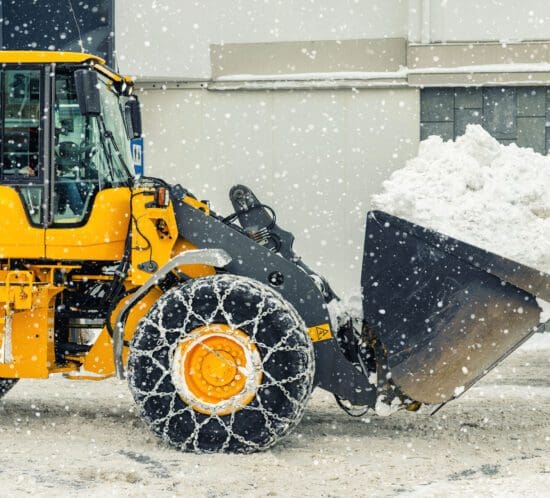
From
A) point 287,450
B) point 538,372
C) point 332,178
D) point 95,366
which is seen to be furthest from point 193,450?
point 332,178

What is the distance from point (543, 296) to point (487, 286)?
1.03ft

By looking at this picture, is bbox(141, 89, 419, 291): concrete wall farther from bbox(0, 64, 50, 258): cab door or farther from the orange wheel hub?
the orange wheel hub

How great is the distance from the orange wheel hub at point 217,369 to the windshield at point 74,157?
4.01 feet

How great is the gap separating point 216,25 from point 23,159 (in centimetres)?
699

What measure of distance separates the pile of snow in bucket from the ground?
4061 millimetres

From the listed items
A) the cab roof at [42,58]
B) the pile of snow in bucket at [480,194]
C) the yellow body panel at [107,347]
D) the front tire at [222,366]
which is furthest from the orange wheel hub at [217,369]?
the pile of snow in bucket at [480,194]

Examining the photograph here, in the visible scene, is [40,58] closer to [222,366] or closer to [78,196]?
[78,196]

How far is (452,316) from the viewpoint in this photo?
6.10 metres

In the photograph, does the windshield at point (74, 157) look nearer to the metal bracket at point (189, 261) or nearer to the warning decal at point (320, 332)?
the metal bracket at point (189, 261)

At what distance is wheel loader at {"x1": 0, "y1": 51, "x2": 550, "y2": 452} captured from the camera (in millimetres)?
6012

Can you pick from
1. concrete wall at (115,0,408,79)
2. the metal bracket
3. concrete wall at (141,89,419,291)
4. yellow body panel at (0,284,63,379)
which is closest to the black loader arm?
the metal bracket

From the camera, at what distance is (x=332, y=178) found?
43.2ft

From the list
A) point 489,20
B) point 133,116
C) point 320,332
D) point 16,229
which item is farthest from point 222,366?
point 489,20

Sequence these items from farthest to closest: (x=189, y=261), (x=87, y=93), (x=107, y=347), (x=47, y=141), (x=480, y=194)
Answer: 1. (x=480, y=194)
2. (x=107, y=347)
3. (x=47, y=141)
4. (x=87, y=93)
5. (x=189, y=261)
